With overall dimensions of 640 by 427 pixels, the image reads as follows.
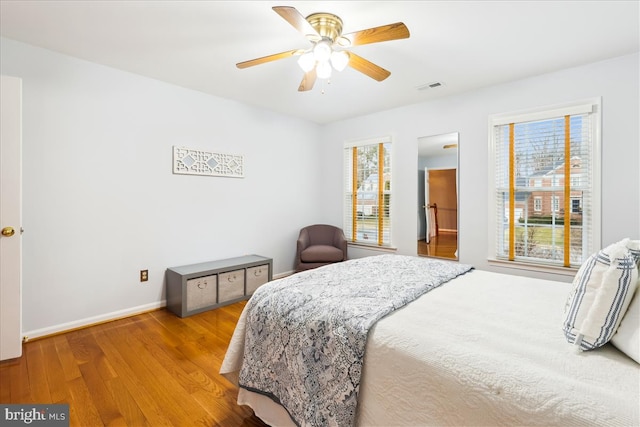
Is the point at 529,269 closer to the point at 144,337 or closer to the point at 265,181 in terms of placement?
the point at 265,181

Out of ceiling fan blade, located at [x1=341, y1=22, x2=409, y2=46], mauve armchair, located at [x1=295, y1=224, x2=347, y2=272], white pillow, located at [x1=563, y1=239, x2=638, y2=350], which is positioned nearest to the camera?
white pillow, located at [x1=563, y1=239, x2=638, y2=350]

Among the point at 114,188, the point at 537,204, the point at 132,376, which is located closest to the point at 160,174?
the point at 114,188

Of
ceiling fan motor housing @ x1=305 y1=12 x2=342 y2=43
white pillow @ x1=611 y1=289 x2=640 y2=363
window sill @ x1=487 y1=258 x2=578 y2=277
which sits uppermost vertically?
ceiling fan motor housing @ x1=305 y1=12 x2=342 y2=43

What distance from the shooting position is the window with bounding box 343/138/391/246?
443 centimetres

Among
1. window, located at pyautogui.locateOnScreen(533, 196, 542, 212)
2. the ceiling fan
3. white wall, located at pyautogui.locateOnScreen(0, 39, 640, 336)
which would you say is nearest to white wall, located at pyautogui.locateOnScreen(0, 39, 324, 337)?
white wall, located at pyautogui.locateOnScreen(0, 39, 640, 336)

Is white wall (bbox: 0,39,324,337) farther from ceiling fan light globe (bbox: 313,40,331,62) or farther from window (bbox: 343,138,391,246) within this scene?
ceiling fan light globe (bbox: 313,40,331,62)

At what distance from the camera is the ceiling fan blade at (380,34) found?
1.81 meters

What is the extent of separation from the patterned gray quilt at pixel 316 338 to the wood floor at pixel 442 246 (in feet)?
7.40

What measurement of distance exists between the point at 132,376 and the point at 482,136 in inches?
159

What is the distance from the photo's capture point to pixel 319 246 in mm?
4508

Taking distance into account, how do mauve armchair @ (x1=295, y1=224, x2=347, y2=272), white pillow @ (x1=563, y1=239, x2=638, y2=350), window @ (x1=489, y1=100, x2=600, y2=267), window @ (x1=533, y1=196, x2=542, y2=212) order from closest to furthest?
1. white pillow @ (x1=563, y1=239, x2=638, y2=350)
2. window @ (x1=489, y1=100, x2=600, y2=267)
3. window @ (x1=533, y1=196, x2=542, y2=212)
4. mauve armchair @ (x1=295, y1=224, x2=347, y2=272)

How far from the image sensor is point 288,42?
2508 mm

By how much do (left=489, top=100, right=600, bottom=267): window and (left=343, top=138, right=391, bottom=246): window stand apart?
1.41 meters

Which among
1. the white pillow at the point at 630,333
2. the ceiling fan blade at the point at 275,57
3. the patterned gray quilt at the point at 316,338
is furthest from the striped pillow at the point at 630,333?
the ceiling fan blade at the point at 275,57
